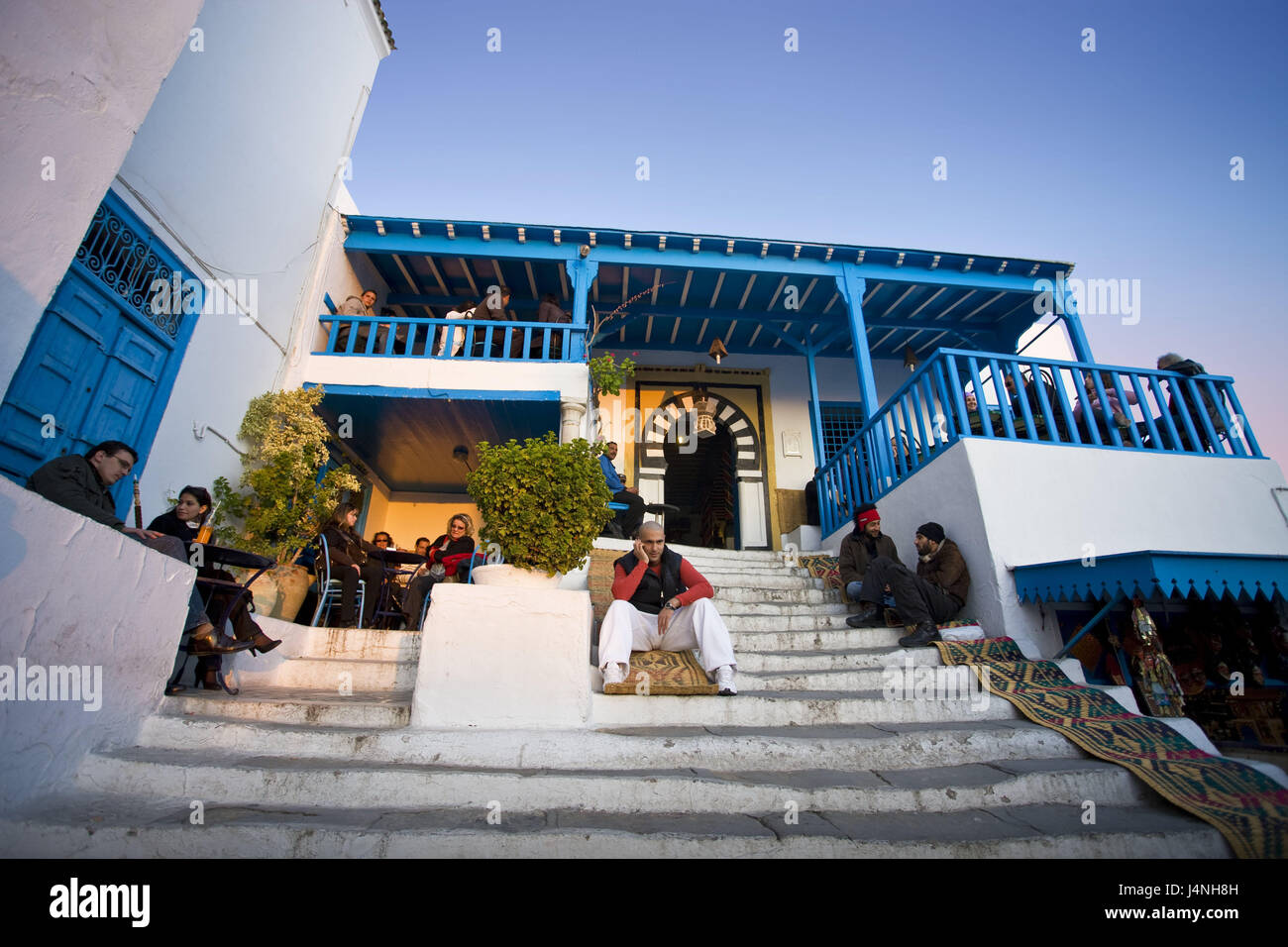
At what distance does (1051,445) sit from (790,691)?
3.30m

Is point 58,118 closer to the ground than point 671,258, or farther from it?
closer to the ground

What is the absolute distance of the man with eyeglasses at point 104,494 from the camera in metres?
2.79

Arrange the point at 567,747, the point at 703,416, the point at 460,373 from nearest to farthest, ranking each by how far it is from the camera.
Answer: the point at 567,747
the point at 460,373
the point at 703,416

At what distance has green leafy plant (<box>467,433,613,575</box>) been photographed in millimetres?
3076

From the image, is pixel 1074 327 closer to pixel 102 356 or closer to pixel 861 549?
pixel 861 549

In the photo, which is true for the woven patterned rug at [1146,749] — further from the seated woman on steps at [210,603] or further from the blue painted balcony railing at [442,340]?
the blue painted balcony railing at [442,340]

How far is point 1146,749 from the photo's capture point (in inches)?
107

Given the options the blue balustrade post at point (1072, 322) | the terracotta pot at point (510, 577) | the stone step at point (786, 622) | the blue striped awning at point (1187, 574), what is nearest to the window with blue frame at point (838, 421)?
the blue balustrade post at point (1072, 322)

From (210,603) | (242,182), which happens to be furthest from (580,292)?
(210,603)

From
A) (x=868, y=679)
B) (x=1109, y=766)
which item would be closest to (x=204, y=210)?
(x=868, y=679)

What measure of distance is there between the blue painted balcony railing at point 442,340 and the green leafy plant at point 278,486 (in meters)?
1.28

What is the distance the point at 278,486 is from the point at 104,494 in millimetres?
2179

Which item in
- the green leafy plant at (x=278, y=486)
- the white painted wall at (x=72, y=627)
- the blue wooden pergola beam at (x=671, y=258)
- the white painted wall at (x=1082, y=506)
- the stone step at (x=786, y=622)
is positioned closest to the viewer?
the white painted wall at (x=72, y=627)

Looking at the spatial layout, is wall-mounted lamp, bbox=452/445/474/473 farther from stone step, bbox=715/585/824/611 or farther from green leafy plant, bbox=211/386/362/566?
stone step, bbox=715/585/824/611
